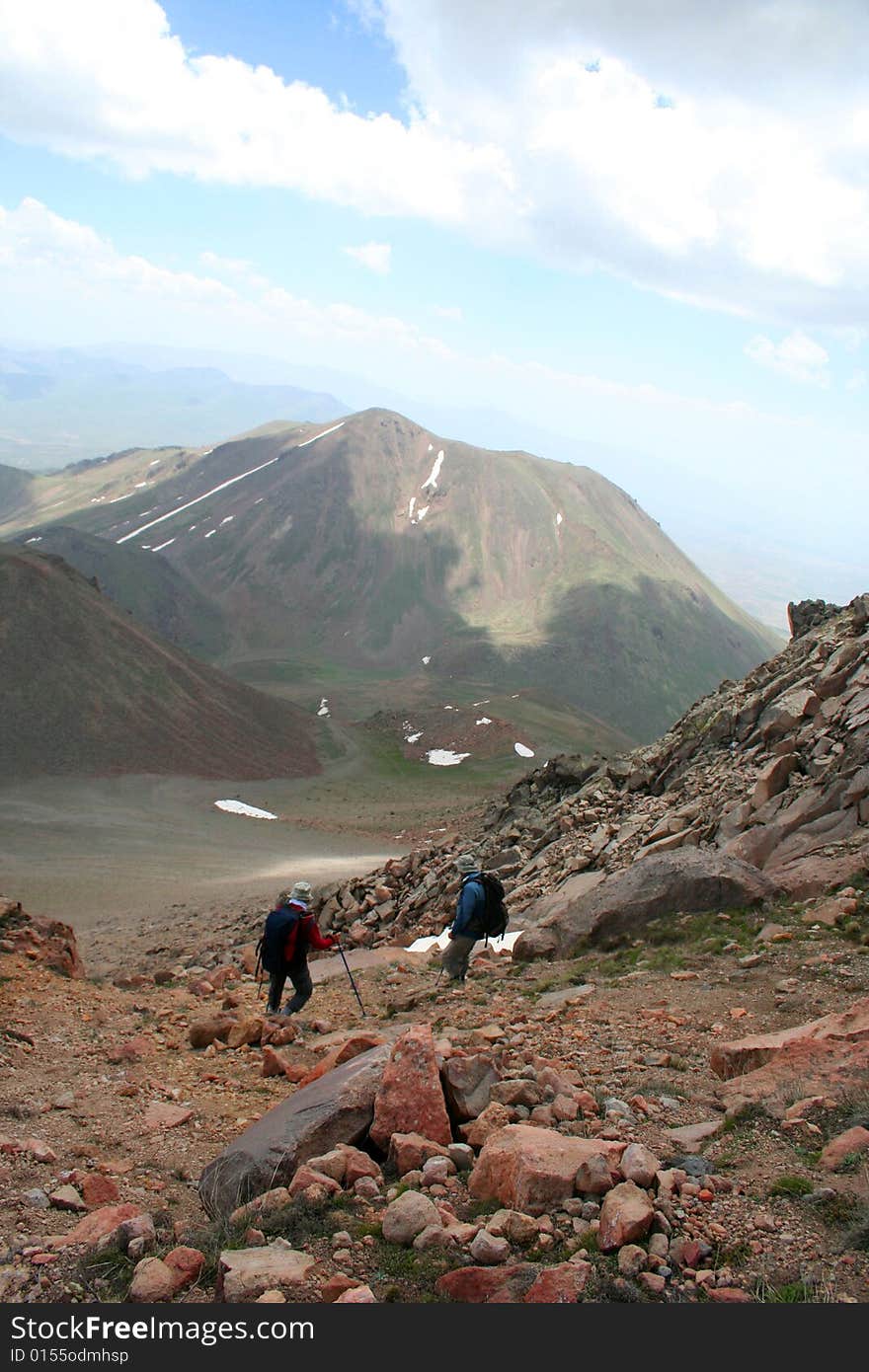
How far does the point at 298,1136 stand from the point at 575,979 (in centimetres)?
635

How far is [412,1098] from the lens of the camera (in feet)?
22.9

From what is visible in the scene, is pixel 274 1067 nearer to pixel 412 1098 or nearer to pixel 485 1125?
pixel 412 1098

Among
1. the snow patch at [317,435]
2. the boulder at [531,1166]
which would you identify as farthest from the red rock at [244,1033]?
the snow patch at [317,435]

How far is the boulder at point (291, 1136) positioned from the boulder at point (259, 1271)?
115 centimetres

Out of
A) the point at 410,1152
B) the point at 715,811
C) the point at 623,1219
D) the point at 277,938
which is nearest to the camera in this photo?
the point at 623,1219

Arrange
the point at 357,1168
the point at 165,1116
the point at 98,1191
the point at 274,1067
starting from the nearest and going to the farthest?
1. the point at 357,1168
2. the point at 98,1191
3. the point at 165,1116
4. the point at 274,1067

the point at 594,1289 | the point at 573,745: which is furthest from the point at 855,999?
the point at 573,745

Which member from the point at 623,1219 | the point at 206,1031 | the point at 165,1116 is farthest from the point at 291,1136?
the point at 206,1031

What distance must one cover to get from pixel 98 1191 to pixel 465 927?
7.06 meters

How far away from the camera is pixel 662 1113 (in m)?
7.25

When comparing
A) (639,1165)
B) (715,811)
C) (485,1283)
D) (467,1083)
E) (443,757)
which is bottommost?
(443,757)

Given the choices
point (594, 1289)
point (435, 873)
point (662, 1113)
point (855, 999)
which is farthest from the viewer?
point (435, 873)

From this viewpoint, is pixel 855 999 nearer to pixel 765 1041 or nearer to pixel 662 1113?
pixel 765 1041

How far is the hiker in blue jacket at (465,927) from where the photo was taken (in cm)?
1309
